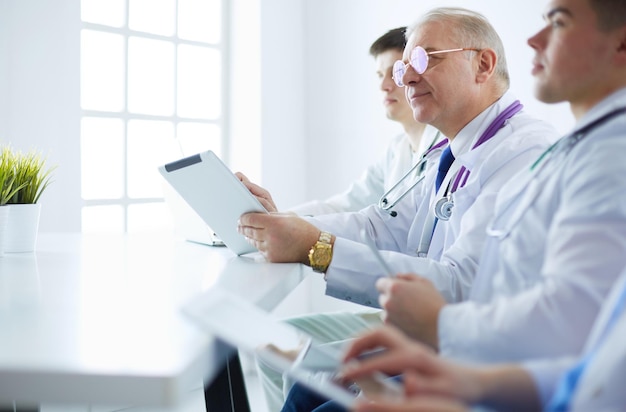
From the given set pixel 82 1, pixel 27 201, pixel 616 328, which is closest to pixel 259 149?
pixel 82 1

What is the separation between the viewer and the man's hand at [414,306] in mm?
969

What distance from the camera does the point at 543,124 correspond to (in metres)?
1.60

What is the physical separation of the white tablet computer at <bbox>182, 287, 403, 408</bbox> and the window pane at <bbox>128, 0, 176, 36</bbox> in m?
2.92

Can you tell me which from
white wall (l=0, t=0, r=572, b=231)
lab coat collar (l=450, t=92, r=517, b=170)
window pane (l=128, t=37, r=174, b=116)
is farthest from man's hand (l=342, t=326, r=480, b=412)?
window pane (l=128, t=37, r=174, b=116)

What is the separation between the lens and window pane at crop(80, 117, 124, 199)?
3.24 meters

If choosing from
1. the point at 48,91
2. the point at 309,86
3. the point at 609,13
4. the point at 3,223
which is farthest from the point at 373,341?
the point at 309,86

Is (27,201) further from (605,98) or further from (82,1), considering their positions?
(82,1)

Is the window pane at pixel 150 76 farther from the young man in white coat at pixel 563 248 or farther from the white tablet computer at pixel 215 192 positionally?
the young man in white coat at pixel 563 248

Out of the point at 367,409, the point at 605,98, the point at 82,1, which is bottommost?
the point at 367,409

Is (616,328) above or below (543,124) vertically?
below

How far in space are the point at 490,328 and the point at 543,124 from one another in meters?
0.86

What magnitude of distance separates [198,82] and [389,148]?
4.61ft

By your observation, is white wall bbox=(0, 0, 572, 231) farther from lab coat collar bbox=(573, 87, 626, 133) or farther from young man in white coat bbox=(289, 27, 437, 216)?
lab coat collar bbox=(573, 87, 626, 133)

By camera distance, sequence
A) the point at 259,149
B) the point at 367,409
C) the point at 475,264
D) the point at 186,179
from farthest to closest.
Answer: the point at 259,149
the point at 186,179
the point at 475,264
the point at 367,409
